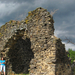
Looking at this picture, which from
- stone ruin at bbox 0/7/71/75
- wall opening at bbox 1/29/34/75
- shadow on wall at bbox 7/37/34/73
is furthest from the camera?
shadow on wall at bbox 7/37/34/73

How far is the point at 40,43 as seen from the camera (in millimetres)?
5379

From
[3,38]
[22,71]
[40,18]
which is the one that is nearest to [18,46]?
[22,71]

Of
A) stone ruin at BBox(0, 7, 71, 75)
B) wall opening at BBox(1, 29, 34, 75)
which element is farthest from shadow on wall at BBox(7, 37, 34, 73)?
stone ruin at BBox(0, 7, 71, 75)

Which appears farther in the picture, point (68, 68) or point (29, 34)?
point (29, 34)

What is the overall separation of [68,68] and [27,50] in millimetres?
5095

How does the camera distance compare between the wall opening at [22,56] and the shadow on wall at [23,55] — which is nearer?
the wall opening at [22,56]

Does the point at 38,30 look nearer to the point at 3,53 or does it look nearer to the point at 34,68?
the point at 34,68

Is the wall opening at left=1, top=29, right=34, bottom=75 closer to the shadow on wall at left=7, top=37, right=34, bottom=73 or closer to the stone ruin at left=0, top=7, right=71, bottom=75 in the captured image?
the shadow on wall at left=7, top=37, right=34, bottom=73

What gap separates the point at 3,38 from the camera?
7.00 metres

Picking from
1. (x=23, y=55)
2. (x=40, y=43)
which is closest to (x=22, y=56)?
(x=23, y=55)

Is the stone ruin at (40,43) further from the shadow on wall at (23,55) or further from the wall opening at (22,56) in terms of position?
the shadow on wall at (23,55)

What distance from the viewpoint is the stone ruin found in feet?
16.2

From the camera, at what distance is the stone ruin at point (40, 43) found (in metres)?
4.93

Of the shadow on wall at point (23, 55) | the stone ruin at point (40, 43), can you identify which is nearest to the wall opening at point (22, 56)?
the shadow on wall at point (23, 55)
